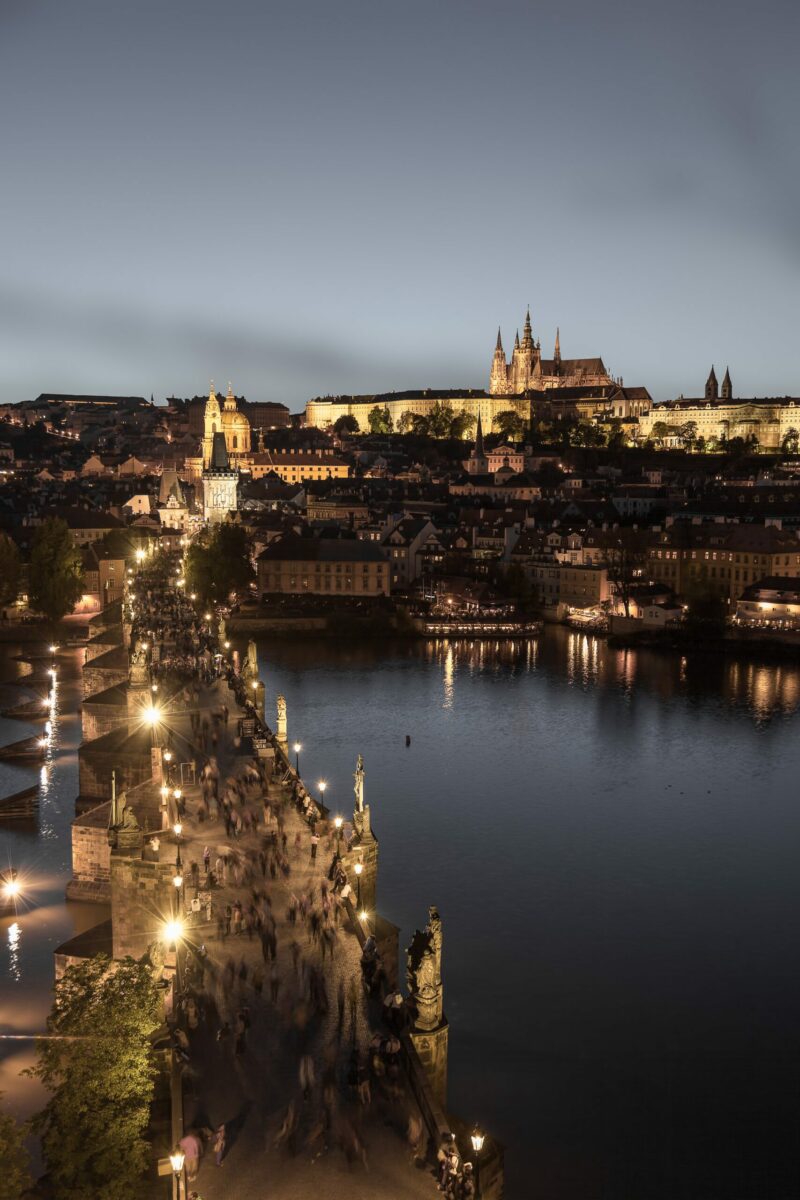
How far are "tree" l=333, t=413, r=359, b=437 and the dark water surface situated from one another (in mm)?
101285

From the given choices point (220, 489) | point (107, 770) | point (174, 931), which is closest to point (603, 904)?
point (107, 770)

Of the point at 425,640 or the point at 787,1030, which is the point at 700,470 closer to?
the point at 425,640

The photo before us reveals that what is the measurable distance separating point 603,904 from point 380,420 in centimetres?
11873

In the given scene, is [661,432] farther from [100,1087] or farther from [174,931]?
[100,1087]

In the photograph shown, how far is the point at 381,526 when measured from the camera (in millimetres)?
66938

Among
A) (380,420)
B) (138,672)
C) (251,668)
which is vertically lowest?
(251,668)

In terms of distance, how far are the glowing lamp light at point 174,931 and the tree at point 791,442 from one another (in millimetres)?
106674

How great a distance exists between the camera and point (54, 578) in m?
45.9

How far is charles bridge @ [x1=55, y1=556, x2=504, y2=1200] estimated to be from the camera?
8852 mm

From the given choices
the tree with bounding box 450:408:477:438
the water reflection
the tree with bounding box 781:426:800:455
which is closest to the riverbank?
the water reflection

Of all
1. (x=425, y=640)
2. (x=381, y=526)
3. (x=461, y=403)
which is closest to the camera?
(x=425, y=640)

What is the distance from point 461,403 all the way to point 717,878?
112681 millimetres

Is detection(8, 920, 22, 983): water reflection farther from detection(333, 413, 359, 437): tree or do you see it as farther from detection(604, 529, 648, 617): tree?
detection(333, 413, 359, 437): tree

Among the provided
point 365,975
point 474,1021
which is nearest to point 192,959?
point 365,975
